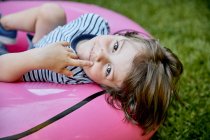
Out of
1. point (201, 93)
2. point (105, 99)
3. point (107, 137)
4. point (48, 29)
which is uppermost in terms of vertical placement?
point (48, 29)

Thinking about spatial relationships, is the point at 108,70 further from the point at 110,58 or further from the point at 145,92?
the point at 145,92

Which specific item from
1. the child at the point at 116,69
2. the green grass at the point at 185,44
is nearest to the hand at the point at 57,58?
the child at the point at 116,69

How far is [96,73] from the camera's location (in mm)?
1493

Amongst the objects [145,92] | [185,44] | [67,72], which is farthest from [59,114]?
[185,44]

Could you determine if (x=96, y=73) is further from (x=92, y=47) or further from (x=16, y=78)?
(x=16, y=78)

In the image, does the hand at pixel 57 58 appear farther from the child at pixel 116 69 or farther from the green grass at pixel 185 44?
the green grass at pixel 185 44

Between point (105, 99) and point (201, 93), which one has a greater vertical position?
point (105, 99)

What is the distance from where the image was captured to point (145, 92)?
1478 mm

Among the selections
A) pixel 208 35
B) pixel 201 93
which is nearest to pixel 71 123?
pixel 201 93

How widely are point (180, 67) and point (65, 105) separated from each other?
57cm

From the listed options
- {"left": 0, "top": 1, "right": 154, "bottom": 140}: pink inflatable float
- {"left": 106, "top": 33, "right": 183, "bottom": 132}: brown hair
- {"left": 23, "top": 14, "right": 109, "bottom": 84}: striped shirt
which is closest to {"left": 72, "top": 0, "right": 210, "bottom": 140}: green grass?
{"left": 106, "top": 33, "right": 183, "bottom": 132}: brown hair

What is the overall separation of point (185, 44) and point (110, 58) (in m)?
1.17

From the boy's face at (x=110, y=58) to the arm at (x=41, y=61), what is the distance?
48 millimetres

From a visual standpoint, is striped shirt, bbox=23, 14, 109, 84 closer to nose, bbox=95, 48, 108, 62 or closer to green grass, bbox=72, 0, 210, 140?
nose, bbox=95, 48, 108, 62
